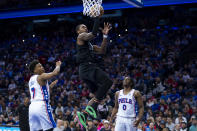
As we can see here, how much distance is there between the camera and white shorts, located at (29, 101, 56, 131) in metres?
6.77

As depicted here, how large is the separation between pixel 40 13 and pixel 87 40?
10532 mm

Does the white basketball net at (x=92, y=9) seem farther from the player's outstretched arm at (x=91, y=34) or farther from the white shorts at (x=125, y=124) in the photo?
the white shorts at (x=125, y=124)

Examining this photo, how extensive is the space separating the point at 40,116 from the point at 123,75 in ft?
31.6

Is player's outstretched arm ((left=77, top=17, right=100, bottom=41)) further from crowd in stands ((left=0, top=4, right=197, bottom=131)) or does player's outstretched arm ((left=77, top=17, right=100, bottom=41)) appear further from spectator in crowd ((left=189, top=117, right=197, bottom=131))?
spectator in crowd ((left=189, top=117, right=197, bottom=131))

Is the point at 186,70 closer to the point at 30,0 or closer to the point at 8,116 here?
the point at 8,116

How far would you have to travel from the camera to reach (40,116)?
6773 mm

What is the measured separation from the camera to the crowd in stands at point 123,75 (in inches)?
500

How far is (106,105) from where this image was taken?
532 inches

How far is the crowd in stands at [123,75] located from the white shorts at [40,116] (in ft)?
15.1

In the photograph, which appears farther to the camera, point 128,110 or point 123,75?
point 123,75

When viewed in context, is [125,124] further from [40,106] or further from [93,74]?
[40,106]

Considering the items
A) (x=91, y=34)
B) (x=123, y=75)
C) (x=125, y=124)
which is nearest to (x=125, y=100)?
(x=125, y=124)

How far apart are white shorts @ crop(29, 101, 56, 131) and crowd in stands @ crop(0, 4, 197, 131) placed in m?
4.61

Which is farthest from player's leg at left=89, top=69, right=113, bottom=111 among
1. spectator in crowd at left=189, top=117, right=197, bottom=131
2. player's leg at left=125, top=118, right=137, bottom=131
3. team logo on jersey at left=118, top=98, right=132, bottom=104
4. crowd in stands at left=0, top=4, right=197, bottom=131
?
spectator in crowd at left=189, top=117, right=197, bottom=131
